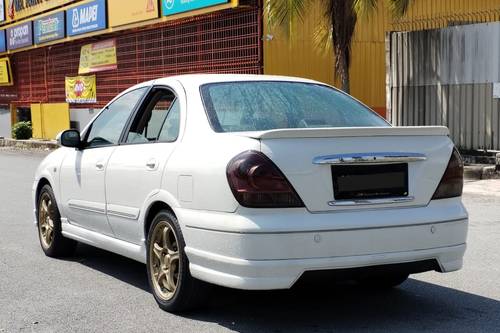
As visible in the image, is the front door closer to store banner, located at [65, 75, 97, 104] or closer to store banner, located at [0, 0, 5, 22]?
store banner, located at [65, 75, 97, 104]

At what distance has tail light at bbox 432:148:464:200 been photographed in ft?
14.7

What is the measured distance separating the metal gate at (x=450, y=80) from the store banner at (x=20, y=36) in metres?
19.1

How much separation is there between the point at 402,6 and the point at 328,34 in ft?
6.97

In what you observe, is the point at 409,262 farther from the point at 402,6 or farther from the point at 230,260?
the point at 402,6

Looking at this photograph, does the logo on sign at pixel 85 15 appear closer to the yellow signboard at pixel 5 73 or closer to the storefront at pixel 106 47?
the storefront at pixel 106 47

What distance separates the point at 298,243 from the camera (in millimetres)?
3980

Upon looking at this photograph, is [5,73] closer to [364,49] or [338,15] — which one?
[364,49]

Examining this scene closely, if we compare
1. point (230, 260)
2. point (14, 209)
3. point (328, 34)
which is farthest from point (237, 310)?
point (328, 34)

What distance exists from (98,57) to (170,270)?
71.9 feet

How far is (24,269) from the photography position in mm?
6160

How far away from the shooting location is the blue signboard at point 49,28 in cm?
2716

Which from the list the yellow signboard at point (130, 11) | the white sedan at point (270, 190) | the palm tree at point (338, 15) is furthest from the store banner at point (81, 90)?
the white sedan at point (270, 190)

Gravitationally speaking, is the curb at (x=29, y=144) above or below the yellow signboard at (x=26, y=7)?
below

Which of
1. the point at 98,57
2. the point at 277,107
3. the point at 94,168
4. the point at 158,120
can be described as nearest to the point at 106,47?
the point at 98,57
